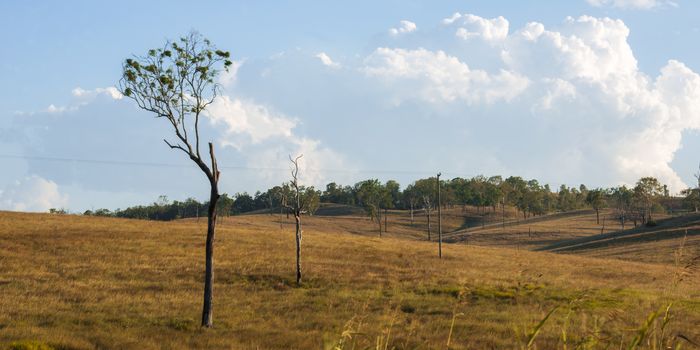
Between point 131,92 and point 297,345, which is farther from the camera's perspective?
point 131,92

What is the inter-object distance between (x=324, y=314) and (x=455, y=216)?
527ft

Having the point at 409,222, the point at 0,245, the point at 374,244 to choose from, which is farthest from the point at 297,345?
the point at 409,222

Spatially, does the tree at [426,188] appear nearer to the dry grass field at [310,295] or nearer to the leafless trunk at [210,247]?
the dry grass field at [310,295]

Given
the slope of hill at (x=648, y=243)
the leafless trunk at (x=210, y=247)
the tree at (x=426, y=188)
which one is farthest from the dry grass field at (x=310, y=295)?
the tree at (x=426, y=188)

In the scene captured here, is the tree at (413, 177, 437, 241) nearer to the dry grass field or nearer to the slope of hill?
the slope of hill

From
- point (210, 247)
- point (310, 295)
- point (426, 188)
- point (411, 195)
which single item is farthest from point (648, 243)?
point (411, 195)

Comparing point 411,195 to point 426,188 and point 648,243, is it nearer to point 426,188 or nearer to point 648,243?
point 426,188

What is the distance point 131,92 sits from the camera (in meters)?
28.5

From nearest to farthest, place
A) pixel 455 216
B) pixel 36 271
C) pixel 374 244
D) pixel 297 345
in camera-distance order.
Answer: pixel 297 345
pixel 36 271
pixel 374 244
pixel 455 216

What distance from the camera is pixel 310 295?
3475cm

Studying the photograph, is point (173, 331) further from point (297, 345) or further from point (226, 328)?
point (297, 345)

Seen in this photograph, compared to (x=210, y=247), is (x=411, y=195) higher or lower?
higher

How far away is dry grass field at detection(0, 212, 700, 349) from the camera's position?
1289cm

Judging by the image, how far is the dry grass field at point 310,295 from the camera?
12891 millimetres
